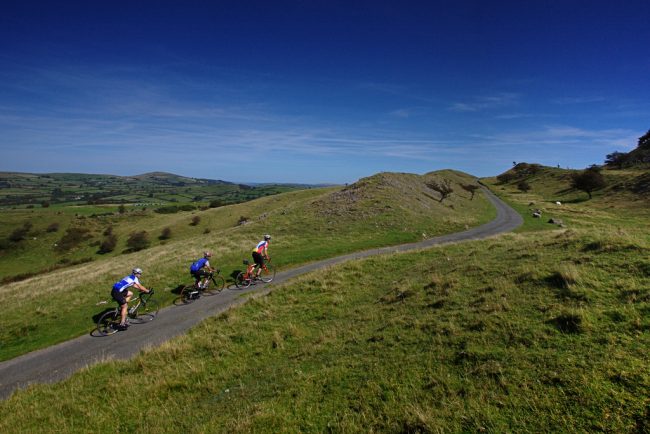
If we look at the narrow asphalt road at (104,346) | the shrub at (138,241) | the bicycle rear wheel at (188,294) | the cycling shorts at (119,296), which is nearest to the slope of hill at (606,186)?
the narrow asphalt road at (104,346)

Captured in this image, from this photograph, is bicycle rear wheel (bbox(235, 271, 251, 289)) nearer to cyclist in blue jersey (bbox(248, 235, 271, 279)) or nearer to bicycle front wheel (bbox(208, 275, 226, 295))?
cyclist in blue jersey (bbox(248, 235, 271, 279))

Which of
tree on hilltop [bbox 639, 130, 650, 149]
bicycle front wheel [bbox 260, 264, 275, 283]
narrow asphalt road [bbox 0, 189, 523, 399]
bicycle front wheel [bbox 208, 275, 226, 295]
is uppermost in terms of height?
tree on hilltop [bbox 639, 130, 650, 149]

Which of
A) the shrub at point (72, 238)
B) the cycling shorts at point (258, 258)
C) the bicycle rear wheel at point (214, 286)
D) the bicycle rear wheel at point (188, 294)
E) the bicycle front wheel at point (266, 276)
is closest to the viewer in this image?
the bicycle rear wheel at point (188, 294)

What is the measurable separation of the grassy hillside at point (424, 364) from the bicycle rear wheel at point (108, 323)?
13.3 ft

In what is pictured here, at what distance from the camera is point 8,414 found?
8.77 metres

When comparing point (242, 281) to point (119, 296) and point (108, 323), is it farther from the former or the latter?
point (108, 323)

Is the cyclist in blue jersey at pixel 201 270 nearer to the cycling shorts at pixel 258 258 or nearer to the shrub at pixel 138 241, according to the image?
the cycling shorts at pixel 258 258

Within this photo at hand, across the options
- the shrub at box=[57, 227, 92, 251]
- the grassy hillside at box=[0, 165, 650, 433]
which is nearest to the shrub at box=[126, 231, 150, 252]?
the shrub at box=[57, 227, 92, 251]

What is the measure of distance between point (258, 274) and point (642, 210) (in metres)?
67.7

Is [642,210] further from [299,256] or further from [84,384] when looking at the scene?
[84,384]

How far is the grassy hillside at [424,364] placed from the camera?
5.67 metres

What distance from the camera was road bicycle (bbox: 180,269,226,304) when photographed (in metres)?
18.1

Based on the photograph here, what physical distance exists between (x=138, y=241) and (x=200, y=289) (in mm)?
64955

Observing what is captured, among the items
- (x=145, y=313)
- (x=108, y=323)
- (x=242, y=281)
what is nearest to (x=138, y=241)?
(x=242, y=281)
